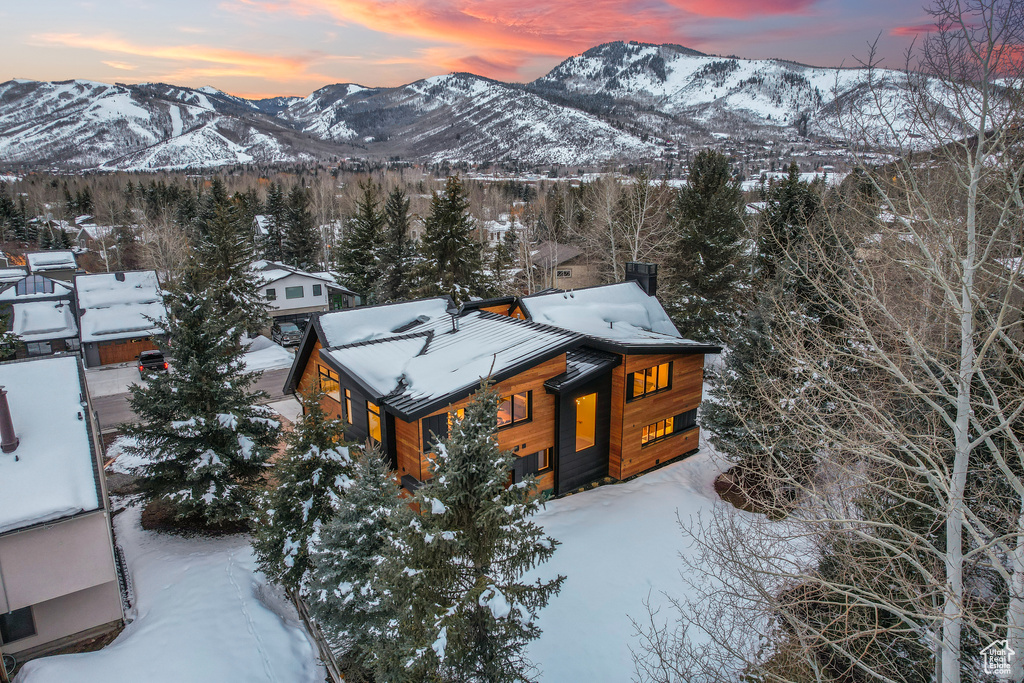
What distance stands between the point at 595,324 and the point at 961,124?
14.8 m

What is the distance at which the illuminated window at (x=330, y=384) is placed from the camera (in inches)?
705

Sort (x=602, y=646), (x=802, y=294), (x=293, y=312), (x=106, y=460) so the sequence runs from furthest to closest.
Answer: (x=293, y=312) → (x=802, y=294) → (x=106, y=460) → (x=602, y=646)

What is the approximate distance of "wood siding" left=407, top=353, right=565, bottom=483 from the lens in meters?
15.5

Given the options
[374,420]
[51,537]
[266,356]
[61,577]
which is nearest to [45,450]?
[51,537]

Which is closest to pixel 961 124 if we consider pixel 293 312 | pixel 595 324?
pixel 595 324

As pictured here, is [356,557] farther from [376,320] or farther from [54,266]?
[54,266]

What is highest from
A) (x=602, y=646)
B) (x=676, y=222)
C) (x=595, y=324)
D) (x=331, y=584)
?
(x=676, y=222)

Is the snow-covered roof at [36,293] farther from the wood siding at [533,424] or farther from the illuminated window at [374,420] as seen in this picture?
the wood siding at [533,424]

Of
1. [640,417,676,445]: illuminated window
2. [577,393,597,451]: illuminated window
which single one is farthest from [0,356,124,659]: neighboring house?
[640,417,676,445]: illuminated window

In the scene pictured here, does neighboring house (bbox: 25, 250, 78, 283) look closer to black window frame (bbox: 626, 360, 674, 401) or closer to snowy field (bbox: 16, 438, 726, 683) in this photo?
snowy field (bbox: 16, 438, 726, 683)

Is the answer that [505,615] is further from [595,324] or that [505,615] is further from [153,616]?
[595,324]

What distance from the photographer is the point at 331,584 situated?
10938mm

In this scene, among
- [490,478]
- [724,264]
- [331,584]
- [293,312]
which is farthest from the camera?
[293,312]

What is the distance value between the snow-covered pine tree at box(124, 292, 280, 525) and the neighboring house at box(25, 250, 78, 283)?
48.0m
